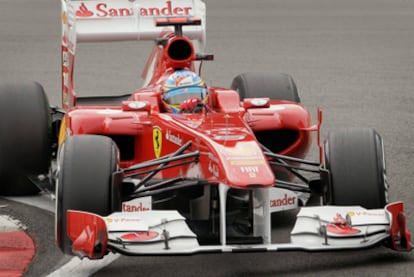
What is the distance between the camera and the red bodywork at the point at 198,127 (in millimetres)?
7688

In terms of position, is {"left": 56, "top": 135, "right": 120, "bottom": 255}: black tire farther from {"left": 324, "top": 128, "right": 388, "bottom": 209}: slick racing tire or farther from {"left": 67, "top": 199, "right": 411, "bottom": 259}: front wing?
{"left": 324, "top": 128, "right": 388, "bottom": 209}: slick racing tire

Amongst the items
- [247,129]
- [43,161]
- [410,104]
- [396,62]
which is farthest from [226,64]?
[247,129]

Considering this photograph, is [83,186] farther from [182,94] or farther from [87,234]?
[182,94]

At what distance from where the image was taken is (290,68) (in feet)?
59.4

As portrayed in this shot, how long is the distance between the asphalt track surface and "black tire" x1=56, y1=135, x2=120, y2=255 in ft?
1.17

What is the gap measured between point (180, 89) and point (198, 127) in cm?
102

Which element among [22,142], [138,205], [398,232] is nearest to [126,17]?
[22,142]

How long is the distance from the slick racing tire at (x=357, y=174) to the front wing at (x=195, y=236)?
276 millimetres

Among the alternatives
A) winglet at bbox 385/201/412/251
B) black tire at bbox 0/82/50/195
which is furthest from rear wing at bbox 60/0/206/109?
winglet at bbox 385/201/412/251

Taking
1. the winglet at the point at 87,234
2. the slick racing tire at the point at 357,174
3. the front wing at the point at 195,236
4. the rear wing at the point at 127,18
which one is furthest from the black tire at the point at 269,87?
the winglet at the point at 87,234

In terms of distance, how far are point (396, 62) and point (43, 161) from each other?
10.3 metres

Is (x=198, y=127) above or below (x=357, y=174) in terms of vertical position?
above

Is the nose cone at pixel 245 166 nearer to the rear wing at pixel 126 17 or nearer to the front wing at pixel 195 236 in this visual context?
the front wing at pixel 195 236

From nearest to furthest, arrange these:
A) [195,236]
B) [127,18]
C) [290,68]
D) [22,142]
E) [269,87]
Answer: [195,236] → [22,142] → [269,87] → [127,18] → [290,68]
